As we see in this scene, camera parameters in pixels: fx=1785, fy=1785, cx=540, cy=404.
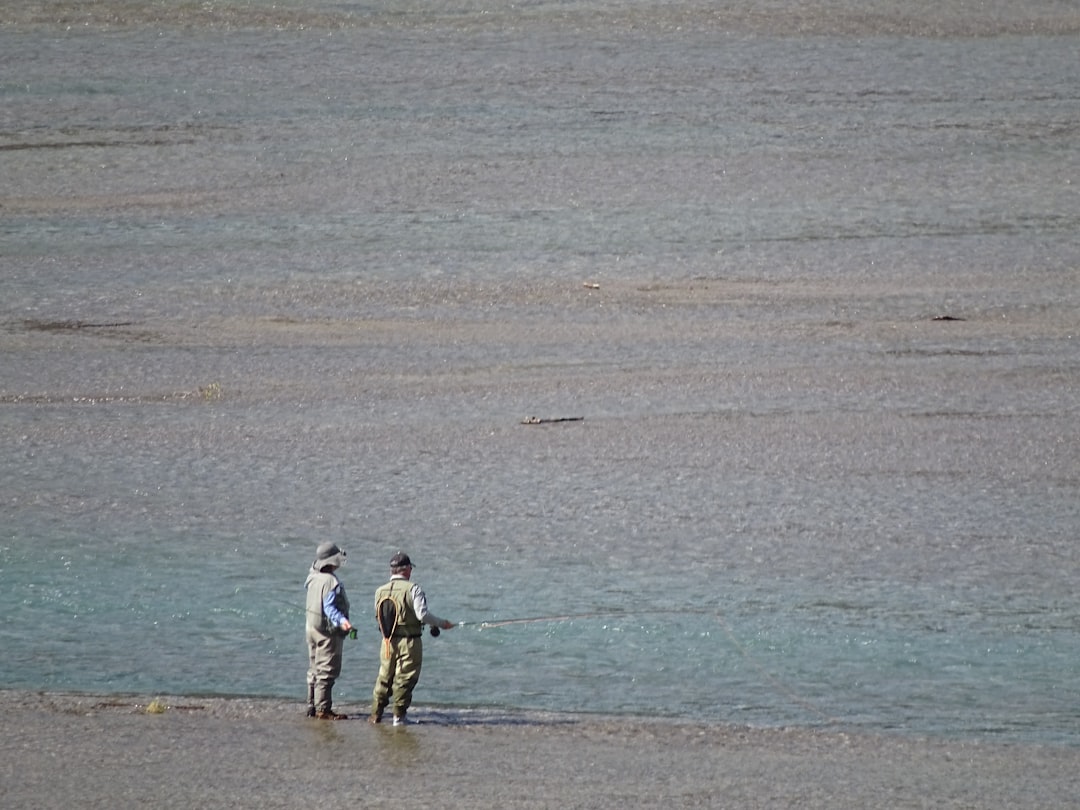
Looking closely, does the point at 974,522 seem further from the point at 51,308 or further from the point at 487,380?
the point at 51,308

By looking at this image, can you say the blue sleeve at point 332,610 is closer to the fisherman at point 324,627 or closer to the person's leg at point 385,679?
the fisherman at point 324,627

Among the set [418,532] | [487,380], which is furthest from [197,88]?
[418,532]

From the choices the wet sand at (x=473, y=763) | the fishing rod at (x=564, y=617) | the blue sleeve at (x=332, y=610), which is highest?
the blue sleeve at (x=332, y=610)

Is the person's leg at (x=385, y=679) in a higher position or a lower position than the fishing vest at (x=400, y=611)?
lower

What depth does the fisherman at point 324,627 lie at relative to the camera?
1206 cm

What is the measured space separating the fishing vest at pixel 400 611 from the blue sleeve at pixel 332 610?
27cm

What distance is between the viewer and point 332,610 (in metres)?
12.0

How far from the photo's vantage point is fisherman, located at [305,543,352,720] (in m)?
12.1

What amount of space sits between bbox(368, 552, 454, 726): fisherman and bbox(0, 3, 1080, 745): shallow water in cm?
101

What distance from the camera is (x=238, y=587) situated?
15227 millimetres

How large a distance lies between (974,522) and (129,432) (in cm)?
865

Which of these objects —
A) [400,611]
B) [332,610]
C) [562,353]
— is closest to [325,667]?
[332,610]

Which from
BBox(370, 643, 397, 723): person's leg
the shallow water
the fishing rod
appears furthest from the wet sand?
the fishing rod

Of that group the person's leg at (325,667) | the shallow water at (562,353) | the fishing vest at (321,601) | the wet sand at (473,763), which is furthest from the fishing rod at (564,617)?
the fishing vest at (321,601)
